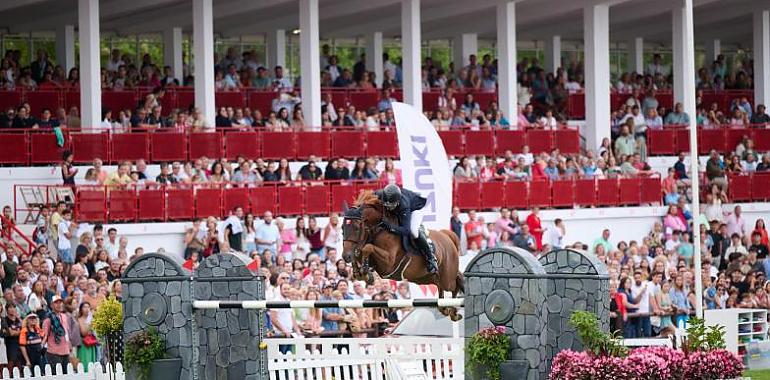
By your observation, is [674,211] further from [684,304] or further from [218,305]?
[218,305]

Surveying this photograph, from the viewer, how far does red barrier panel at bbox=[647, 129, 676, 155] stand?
139 ft

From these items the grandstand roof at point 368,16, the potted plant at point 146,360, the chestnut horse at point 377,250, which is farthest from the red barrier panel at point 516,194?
the potted plant at point 146,360

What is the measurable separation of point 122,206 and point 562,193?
1058 cm

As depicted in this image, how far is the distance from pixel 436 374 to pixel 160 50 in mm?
35258

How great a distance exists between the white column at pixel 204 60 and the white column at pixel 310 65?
85.5 inches

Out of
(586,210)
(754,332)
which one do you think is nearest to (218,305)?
(754,332)

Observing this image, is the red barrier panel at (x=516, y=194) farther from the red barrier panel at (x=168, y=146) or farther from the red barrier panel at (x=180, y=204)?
the red barrier panel at (x=180, y=204)

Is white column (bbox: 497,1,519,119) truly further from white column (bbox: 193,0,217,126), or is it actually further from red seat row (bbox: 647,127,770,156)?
white column (bbox: 193,0,217,126)

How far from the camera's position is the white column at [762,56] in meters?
47.6

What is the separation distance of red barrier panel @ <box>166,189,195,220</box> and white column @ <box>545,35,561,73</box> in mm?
24630

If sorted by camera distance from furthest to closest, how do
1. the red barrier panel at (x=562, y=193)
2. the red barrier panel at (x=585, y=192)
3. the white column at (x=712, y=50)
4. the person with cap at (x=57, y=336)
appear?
the white column at (x=712, y=50) → the red barrier panel at (x=585, y=192) → the red barrier panel at (x=562, y=193) → the person with cap at (x=57, y=336)

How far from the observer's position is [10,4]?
3831 cm

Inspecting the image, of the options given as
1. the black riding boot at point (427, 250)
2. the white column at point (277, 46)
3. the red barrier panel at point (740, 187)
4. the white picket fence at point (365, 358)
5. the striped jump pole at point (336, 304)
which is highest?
the white column at point (277, 46)

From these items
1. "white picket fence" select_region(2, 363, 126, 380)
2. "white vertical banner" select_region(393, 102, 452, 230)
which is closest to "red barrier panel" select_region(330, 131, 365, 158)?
"white vertical banner" select_region(393, 102, 452, 230)
